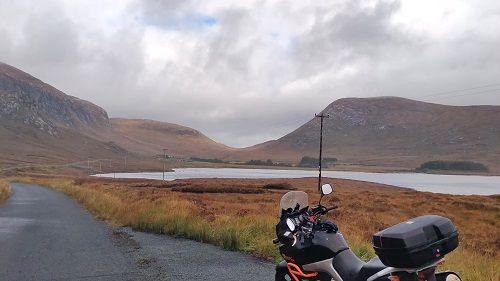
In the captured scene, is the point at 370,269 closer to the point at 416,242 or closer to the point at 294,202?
the point at 416,242

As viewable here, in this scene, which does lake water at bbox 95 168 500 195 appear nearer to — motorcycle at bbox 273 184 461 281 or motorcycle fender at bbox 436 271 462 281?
motorcycle at bbox 273 184 461 281

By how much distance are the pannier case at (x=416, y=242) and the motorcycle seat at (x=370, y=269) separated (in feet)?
0.88

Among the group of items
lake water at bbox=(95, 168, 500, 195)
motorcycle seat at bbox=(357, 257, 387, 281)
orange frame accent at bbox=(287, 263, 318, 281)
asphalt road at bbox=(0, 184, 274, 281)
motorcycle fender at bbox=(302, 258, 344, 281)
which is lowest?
lake water at bbox=(95, 168, 500, 195)

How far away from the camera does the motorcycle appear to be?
4512 millimetres

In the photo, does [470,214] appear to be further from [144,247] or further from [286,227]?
[286,227]

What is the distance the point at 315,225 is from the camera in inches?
228

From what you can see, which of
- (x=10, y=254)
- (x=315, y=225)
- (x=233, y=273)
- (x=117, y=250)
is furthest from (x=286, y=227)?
(x=10, y=254)

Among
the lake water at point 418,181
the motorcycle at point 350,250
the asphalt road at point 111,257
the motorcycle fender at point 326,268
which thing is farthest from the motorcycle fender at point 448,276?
the lake water at point 418,181

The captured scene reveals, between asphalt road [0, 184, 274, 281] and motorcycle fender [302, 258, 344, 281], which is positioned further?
asphalt road [0, 184, 274, 281]

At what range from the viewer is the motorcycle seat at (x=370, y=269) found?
4.94 meters

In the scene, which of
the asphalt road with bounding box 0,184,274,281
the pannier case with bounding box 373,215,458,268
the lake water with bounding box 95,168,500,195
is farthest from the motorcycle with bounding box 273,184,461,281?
the lake water with bounding box 95,168,500,195

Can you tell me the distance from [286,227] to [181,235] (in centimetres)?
1154

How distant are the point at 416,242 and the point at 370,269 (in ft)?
2.27

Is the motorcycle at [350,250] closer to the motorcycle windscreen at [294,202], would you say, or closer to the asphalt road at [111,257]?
the motorcycle windscreen at [294,202]
